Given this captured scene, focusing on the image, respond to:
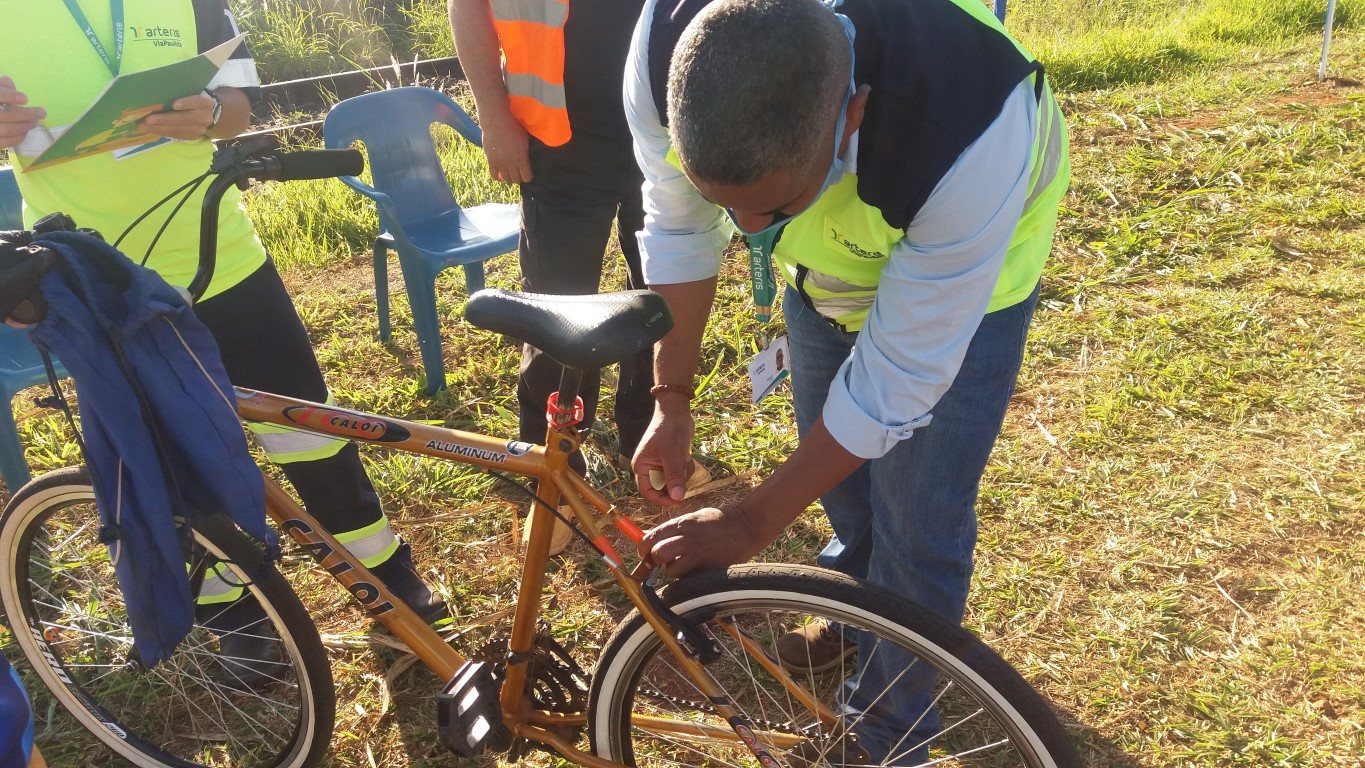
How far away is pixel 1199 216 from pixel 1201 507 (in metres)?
2.39

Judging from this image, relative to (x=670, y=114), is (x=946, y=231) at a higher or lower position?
lower

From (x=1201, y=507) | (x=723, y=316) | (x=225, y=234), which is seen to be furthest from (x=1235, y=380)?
(x=225, y=234)

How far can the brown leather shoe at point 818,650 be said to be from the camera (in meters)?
2.60

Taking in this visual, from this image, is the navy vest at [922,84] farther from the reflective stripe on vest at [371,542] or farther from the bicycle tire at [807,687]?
the reflective stripe on vest at [371,542]

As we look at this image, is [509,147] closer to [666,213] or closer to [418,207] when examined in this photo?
[666,213]

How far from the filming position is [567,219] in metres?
2.86

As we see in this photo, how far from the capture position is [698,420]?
12.3 feet

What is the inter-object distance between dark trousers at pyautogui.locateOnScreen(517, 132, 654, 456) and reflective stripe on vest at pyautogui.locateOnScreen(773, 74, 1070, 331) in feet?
3.60

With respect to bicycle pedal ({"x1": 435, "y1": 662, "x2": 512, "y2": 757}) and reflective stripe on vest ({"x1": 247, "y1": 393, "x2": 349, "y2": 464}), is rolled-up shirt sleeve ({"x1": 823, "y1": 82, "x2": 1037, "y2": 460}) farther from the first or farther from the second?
reflective stripe on vest ({"x1": 247, "y1": 393, "x2": 349, "y2": 464})

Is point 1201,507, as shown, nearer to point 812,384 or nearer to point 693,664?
point 812,384

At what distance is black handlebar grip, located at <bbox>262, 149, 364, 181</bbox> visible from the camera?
1892 millimetres

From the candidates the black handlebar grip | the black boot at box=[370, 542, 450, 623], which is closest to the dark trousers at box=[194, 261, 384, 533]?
the black boot at box=[370, 542, 450, 623]

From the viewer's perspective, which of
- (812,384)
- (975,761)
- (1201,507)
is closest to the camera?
(812,384)

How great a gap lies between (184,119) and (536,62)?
0.96m
